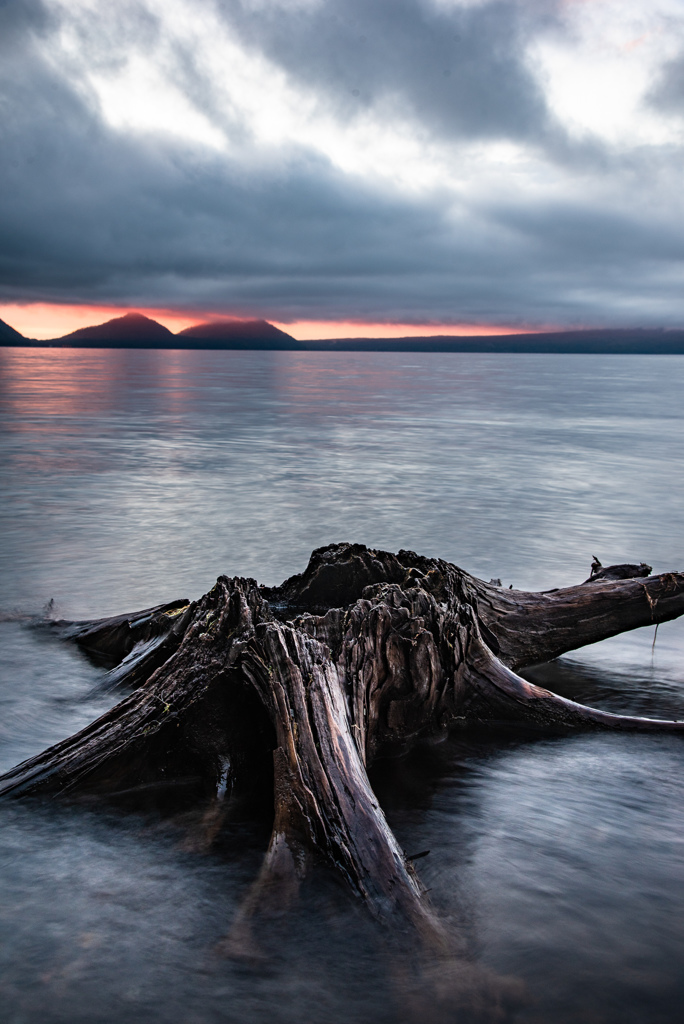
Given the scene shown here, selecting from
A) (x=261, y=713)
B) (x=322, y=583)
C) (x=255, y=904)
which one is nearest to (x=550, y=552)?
(x=322, y=583)

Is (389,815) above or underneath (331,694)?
underneath

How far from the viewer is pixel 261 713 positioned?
3326mm

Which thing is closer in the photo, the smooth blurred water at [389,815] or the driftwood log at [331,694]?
the smooth blurred water at [389,815]

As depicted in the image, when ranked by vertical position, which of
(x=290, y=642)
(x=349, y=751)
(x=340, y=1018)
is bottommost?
(x=340, y=1018)

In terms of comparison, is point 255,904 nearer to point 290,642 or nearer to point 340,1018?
point 340,1018

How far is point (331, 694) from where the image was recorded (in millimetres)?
3234

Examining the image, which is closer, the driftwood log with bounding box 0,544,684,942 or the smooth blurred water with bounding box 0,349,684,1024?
the smooth blurred water with bounding box 0,349,684,1024

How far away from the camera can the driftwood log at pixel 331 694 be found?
2793mm

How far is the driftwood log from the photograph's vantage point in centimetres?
279

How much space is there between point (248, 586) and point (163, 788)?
1.03 meters

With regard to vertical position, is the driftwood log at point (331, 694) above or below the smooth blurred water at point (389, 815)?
above

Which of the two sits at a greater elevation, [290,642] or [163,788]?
[290,642]

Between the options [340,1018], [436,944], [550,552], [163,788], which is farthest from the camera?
[550,552]

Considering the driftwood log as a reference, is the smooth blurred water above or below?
below
